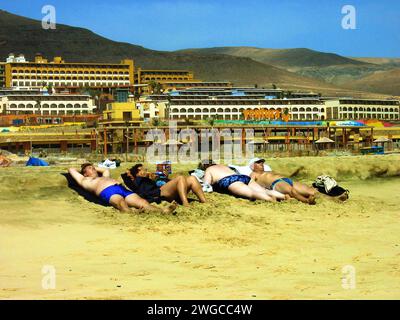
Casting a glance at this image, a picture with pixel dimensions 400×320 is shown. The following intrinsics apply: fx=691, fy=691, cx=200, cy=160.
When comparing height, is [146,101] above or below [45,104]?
above

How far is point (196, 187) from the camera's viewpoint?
11992mm

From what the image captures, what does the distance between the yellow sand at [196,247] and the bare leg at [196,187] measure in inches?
8.0

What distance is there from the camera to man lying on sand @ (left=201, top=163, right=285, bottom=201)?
1255 centimetres

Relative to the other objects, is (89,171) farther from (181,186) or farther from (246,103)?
(246,103)

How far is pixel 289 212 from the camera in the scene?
11664mm

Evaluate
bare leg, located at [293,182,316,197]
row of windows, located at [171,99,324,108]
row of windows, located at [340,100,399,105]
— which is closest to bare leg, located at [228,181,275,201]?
bare leg, located at [293,182,316,197]

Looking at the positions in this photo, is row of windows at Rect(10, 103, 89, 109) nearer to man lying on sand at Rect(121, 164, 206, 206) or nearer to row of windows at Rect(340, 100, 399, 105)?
row of windows at Rect(340, 100, 399, 105)

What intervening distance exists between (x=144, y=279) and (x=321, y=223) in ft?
14.8

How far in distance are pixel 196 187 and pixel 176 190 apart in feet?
1.24

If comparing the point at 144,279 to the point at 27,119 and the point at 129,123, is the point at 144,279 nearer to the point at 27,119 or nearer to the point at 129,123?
the point at 129,123

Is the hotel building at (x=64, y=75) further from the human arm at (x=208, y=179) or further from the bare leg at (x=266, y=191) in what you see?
the bare leg at (x=266, y=191)

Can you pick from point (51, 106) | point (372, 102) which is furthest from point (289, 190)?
point (372, 102)

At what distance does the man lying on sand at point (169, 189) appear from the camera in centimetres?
1176

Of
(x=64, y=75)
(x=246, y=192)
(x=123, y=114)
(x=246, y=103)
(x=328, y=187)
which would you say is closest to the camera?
(x=246, y=192)
